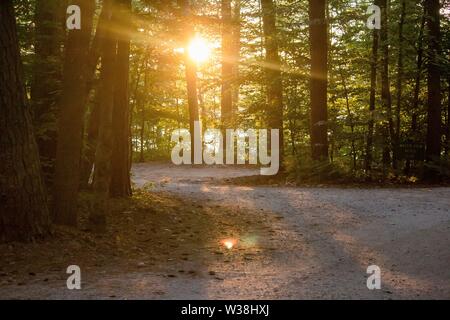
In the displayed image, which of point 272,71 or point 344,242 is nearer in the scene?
point 344,242

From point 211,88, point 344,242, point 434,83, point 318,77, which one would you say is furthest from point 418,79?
point 344,242

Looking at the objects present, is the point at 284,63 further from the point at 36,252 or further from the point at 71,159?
the point at 36,252

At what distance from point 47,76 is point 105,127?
269 centimetres

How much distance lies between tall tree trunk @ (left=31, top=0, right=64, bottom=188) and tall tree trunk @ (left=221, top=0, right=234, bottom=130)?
173 inches

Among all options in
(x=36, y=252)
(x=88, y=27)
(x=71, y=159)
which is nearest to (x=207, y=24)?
(x=88, y=27)

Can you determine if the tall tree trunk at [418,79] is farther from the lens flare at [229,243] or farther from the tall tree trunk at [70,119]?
the tall tree trunk at [70,119]

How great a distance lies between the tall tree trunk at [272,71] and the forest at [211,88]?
0.15ft

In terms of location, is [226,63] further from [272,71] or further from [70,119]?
[70,119]

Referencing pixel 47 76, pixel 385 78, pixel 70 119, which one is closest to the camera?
pixel 70 119

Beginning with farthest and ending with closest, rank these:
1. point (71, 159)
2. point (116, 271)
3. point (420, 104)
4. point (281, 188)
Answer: point (420, 104), point (281, 188), point (71, 159), point (116, 271)

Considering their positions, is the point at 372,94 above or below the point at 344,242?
above

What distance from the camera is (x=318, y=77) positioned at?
17.4m
